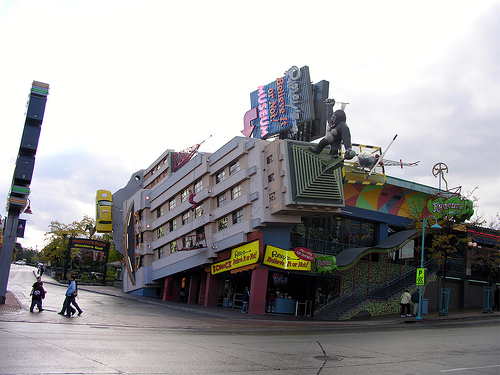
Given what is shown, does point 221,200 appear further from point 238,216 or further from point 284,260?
point 284,260

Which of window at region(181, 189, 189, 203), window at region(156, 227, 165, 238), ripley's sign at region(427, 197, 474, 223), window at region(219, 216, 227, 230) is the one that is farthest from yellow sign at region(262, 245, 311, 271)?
window at region(156, 227, 165, 238)

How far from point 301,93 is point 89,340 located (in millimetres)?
28646

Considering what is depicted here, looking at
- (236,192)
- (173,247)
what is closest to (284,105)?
(236,192)

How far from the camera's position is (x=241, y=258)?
3195cm

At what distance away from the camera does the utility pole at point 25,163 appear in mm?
24219

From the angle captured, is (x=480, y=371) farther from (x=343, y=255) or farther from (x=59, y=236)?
(x=59, y=236)

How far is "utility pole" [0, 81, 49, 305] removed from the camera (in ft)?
79.5

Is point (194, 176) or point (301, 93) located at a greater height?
point (301, 93)

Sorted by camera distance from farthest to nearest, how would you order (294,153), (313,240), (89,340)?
(313,240), (294,153), (89,340)

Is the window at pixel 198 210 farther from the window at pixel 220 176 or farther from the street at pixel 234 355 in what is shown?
the street at pixel 234 355

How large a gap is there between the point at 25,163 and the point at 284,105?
20.6 metres

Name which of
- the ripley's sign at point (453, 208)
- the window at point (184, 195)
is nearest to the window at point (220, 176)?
the window at point (184, 195)

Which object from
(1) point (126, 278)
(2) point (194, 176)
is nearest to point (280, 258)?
(2) point (194, 176)

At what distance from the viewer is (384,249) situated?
3331cm
